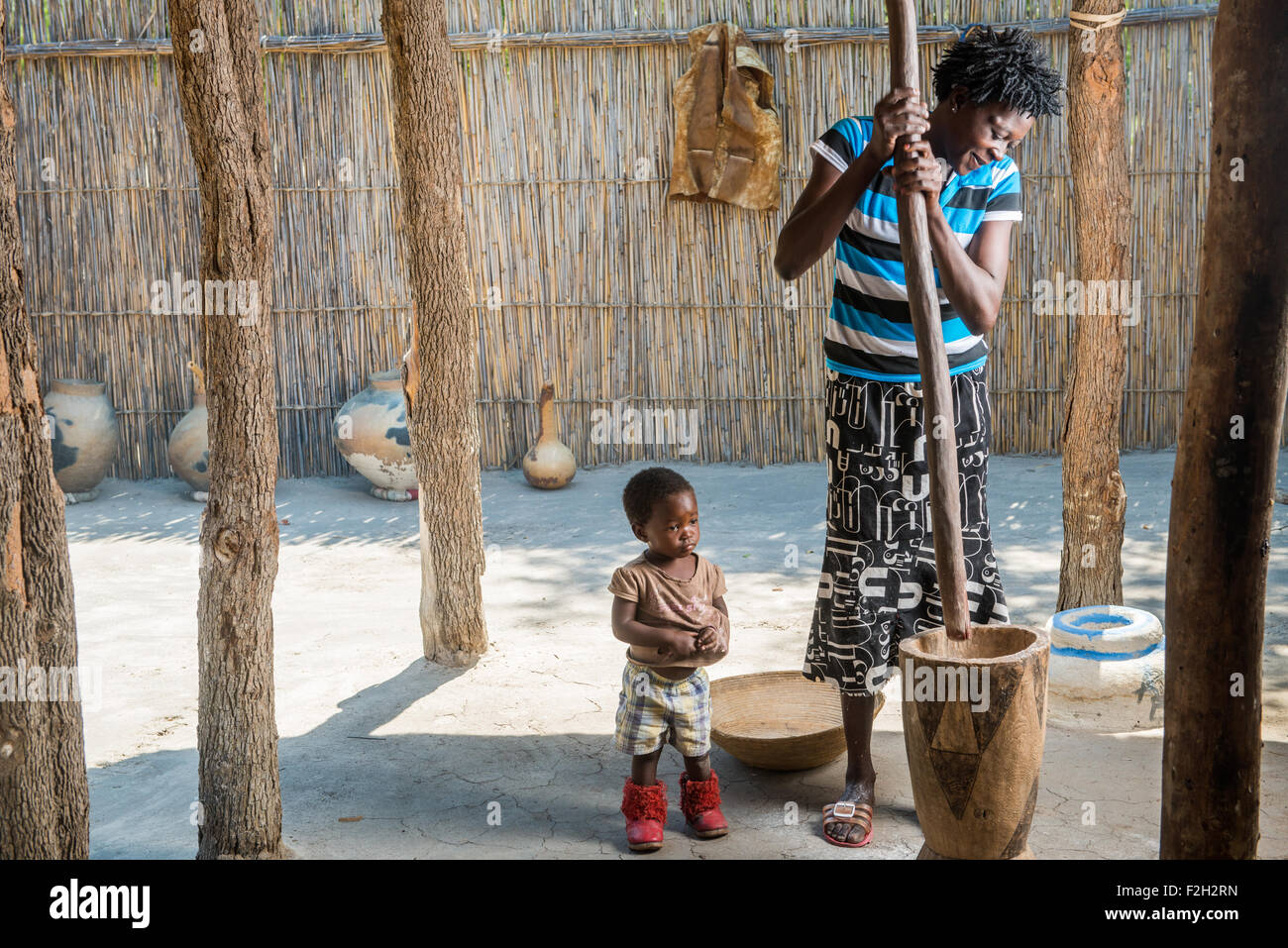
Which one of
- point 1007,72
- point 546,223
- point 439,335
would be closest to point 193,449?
point 546,223

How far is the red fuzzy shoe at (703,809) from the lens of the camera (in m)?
2.91

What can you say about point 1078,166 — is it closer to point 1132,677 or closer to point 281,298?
point 1132,677

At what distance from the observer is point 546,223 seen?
712cm

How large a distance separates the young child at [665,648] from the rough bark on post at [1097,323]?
5.46 feet

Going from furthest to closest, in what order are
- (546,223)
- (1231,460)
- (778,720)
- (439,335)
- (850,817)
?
(546,223)
(439,335)
(778,720)
(850,817)
(1231,460)

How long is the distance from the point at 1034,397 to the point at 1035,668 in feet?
17.2

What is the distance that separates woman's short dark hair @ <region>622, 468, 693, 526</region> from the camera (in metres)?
2.81

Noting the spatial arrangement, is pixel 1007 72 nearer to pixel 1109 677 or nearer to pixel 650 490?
pixel 650 490

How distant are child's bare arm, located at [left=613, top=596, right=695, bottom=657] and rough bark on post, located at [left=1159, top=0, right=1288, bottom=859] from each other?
1145mm

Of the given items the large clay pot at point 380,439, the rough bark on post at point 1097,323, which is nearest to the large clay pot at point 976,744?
the rough bark on post at point 1097,323

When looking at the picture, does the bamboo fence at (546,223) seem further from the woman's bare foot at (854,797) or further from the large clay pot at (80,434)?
the woman's bare foot at (854,797)

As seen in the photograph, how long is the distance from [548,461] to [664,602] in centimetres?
409

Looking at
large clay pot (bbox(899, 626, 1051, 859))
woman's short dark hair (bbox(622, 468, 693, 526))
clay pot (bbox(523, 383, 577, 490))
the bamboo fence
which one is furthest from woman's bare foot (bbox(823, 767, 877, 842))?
the bamboo fence

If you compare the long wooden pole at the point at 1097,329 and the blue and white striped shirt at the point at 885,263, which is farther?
the long wooden pole at the point at 1097,329
